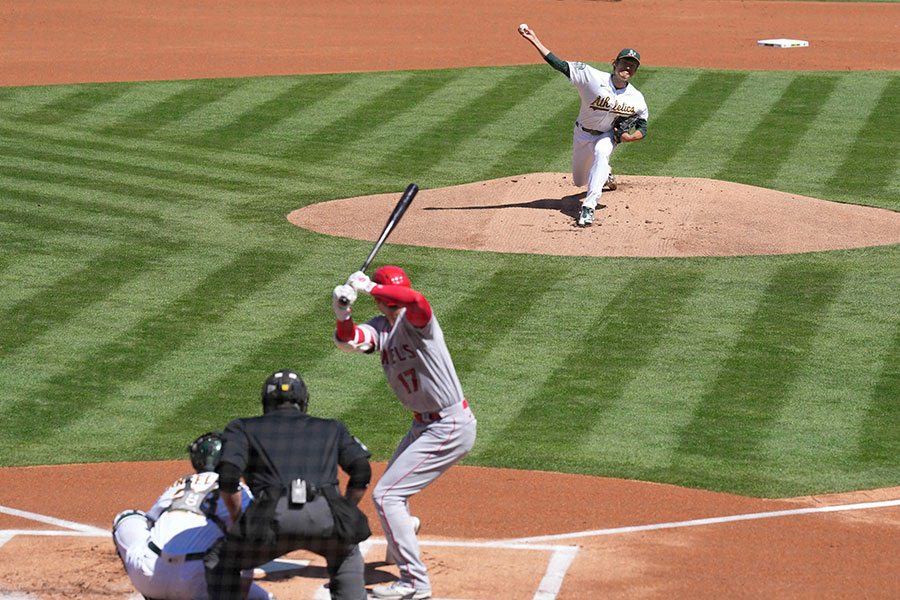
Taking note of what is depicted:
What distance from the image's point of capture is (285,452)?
657 centimetres

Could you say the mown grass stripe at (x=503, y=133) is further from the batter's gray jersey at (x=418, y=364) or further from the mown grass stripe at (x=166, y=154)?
the batter's gray jersey at (x=418, y=364)

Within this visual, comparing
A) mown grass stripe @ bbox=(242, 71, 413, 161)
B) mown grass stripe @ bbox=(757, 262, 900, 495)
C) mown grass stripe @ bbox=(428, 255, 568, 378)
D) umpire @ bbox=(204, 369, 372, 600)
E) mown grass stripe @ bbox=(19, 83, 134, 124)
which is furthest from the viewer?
mown grass stripe @ bbox=(19, 83, 134, 124)

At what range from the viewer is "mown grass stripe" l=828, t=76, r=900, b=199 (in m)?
19.5

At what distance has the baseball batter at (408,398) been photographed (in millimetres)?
7578

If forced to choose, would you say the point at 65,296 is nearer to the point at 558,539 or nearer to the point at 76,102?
the point at 558,539

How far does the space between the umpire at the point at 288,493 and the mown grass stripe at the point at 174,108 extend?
16019mm

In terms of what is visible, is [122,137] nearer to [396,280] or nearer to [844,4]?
[396,280]

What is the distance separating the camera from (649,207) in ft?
55.6

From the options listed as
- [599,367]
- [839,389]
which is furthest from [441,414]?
[839,389]

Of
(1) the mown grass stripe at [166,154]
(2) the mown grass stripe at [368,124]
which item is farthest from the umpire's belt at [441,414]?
(2) the mown grass stripe at [368,124]

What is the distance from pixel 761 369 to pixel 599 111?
5.10 metres

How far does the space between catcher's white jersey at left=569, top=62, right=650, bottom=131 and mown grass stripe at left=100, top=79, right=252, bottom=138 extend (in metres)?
8.79

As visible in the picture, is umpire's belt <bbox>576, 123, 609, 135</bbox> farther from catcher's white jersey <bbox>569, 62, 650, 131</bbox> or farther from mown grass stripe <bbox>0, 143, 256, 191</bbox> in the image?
mown grass stripe <bbox>0, 143, 256, 191</bbox>

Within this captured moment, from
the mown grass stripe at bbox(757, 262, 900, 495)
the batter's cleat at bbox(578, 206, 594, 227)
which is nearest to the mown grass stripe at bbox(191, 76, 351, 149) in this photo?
the batter's cleat at bbox(578, 206, 594, 227)
